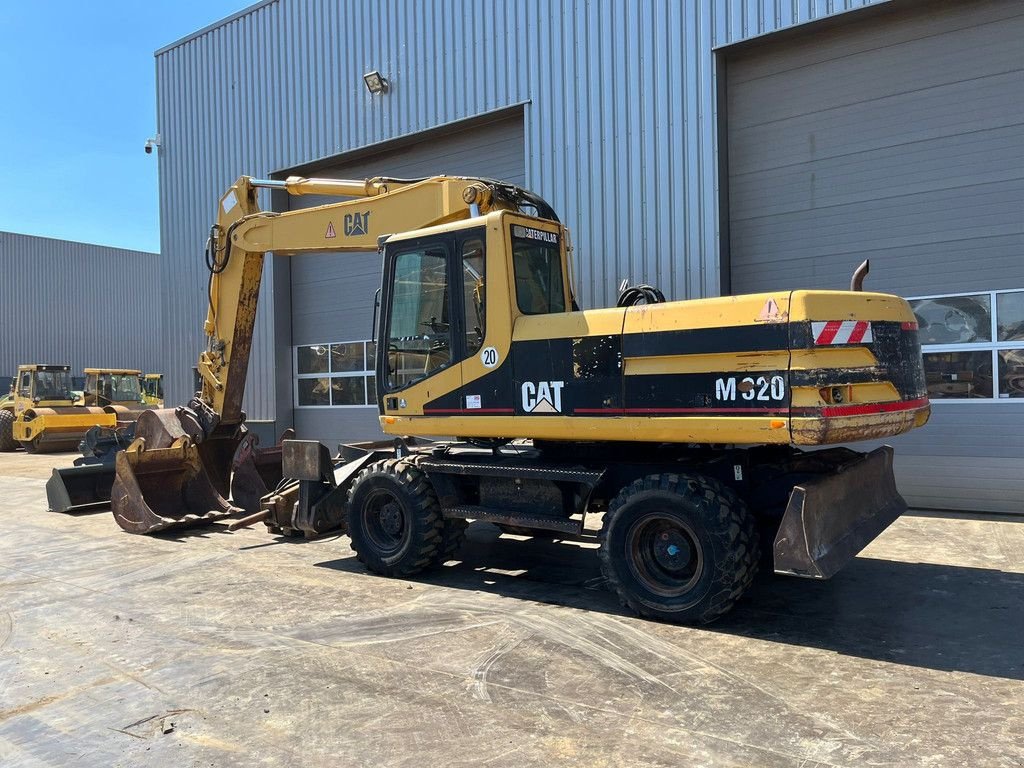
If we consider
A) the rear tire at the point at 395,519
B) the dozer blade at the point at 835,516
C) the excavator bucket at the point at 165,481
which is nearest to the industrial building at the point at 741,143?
the dozer blade at the point at 835,516

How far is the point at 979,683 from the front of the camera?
450 cm

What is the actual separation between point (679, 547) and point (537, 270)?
8.69 feet

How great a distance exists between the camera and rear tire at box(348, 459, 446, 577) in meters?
7.02

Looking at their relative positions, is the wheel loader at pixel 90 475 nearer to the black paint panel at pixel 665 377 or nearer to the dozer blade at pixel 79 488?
the dozer blade at pixel 79 488

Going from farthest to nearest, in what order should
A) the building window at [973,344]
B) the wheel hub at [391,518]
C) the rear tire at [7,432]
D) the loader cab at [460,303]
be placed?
1. the rear tire at [7,432]
2. the building window at [973,344]
3. the wheel hub at [391,518]
4. the loader cab at [460,303]

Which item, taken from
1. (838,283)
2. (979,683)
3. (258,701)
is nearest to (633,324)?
(979,683)

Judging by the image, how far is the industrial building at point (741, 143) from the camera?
376 inches

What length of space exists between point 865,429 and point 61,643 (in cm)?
567

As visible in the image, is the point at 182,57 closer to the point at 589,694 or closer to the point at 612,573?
the point at 612,573

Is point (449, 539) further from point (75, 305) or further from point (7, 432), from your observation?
point (75, 305)

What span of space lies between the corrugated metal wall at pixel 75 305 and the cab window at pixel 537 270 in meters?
36.7

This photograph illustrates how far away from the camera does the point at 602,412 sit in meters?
6.02

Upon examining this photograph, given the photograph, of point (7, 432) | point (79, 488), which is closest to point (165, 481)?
point (79, 488)

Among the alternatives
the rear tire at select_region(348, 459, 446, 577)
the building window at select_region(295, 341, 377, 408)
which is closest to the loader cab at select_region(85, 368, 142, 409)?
the building window at select_region(295, 341, 377, 408)
